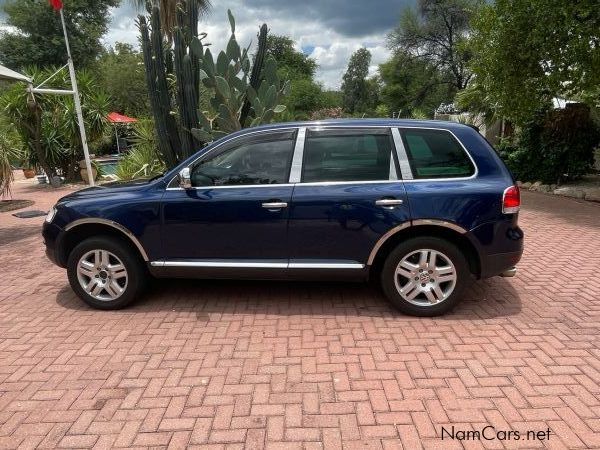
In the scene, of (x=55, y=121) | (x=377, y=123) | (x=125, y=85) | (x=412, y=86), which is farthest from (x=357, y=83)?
(x=377, y=123)

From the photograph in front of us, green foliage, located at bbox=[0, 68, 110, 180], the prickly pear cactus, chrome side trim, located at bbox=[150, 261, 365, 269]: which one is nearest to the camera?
chrome side trim, located at bbox=[150, 261, 365, 269]

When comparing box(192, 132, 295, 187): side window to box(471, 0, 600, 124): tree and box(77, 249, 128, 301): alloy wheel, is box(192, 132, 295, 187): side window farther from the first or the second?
box(471, 0, 600, 124): tree

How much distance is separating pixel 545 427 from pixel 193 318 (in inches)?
109

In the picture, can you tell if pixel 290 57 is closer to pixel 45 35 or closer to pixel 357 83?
pixel 357 83

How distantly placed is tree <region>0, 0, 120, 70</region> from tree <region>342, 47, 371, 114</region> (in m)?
37.4

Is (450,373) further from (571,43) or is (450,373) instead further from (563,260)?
(571,43)

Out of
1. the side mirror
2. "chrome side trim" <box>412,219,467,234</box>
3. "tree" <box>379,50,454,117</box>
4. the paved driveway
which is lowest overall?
the paved driveway

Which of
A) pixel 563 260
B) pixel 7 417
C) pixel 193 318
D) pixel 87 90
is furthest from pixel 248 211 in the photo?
pixel 87 90

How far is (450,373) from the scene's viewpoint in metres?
2.99

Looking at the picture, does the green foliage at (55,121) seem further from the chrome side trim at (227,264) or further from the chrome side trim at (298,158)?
the chrome side trim at (298,158)

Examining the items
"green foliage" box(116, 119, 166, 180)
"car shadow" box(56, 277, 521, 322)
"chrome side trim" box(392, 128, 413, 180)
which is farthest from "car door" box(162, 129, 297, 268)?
"green foliage" box(116, 119, 166, 180)

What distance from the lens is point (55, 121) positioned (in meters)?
13.5

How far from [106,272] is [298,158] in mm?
2058

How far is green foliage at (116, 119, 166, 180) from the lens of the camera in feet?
36.9
